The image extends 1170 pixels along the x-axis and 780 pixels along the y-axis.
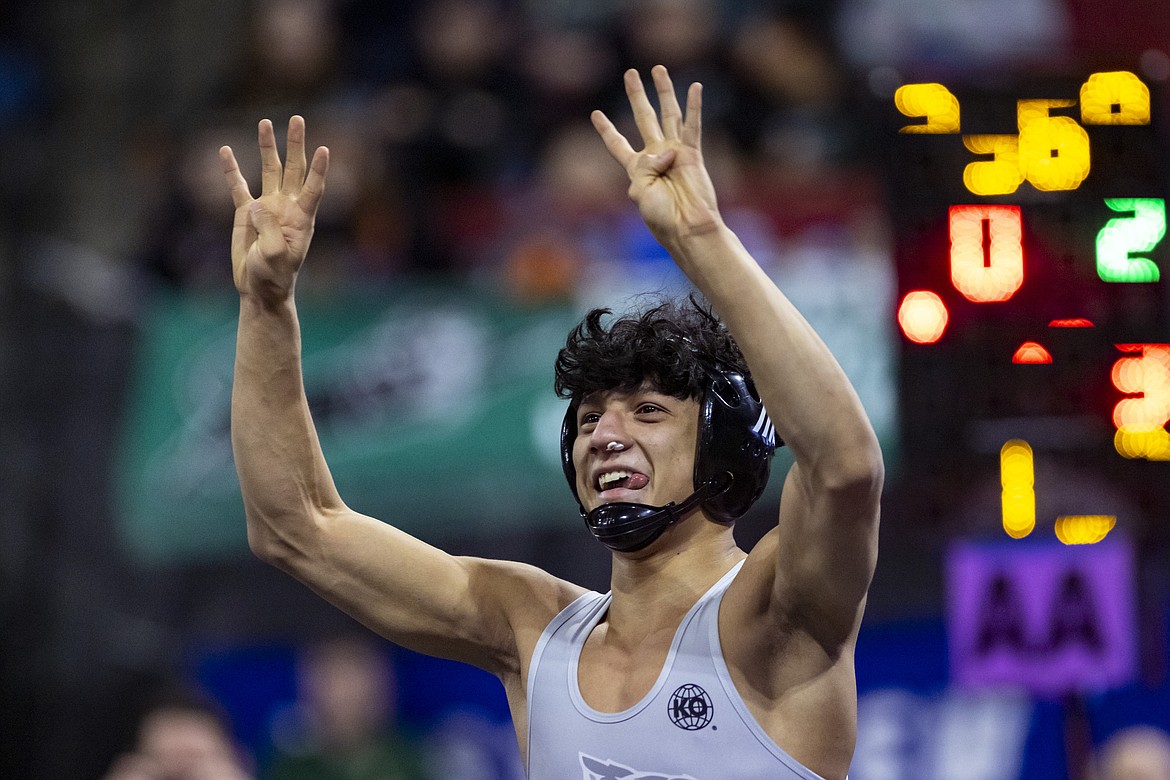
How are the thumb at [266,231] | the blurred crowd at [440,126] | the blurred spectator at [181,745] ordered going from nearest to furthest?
the thumb at [266,231] < the blurred spectator at [181,745] < the blurred crowd at [440,126]

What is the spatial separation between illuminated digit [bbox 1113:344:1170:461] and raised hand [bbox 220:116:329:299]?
7.37 ft

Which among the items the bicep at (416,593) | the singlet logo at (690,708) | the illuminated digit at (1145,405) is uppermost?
the illuminated digit at (1145,405)

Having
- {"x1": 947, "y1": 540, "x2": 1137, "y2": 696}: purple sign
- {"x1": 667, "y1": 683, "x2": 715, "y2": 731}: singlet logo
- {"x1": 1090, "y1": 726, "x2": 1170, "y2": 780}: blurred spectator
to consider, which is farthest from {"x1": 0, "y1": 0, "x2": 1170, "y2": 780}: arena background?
{"x1": 667, "y1": 683, "x2": 715, "y2": 731}: singlet logo

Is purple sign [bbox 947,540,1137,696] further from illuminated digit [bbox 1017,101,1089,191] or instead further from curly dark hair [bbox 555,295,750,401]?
curly dark hair [bbox 555,295,750,401]

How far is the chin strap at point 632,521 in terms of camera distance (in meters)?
2.89

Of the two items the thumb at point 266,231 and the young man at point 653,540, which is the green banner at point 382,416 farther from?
the thumb at point 266,231

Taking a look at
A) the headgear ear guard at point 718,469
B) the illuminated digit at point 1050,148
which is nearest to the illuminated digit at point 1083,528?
the illuminated digit at point 1050,148

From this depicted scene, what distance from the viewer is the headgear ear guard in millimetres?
2895

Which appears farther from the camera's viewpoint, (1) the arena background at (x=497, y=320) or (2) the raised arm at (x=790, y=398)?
(1) the arena background at (x=497, y=320)

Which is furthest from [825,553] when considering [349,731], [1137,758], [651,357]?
[349,731]

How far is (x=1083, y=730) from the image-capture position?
4098mm

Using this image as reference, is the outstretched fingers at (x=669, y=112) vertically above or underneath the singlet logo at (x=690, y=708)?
above

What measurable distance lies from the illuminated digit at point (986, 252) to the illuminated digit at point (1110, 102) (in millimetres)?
328

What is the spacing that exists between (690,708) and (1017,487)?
→ 1.78 m
